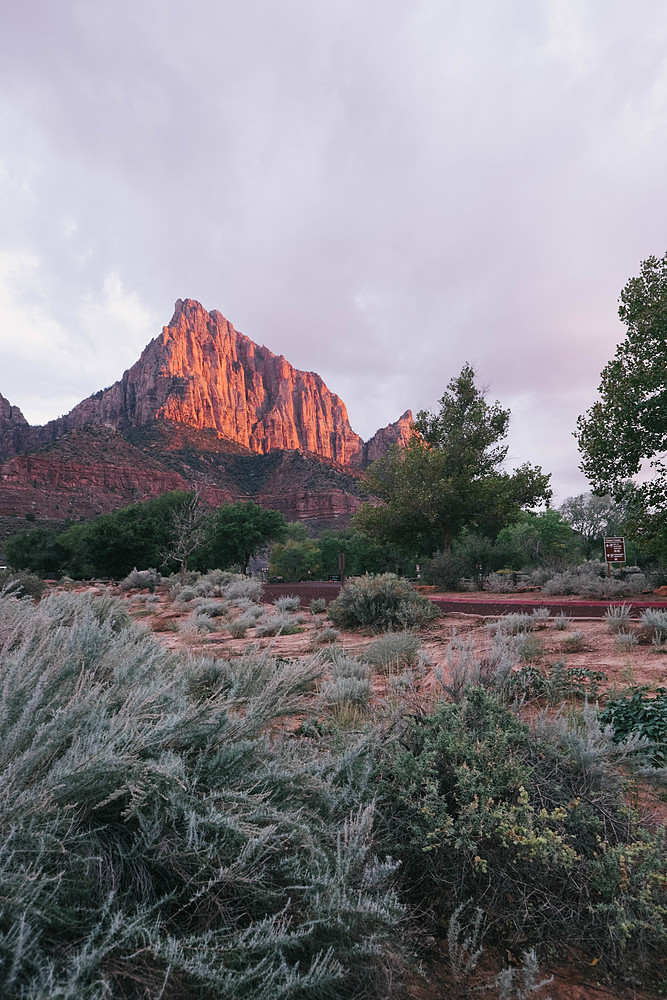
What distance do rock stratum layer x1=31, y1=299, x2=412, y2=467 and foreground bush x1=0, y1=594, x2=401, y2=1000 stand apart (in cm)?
12385

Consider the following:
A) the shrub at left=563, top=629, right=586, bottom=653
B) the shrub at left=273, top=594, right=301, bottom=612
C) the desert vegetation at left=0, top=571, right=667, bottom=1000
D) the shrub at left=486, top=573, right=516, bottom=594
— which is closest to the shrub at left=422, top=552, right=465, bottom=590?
the shrub at left=486, top=573, right=516, bottom=594

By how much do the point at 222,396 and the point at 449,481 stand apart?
142959mm

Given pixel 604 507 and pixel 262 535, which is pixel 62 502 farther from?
pixel 604 507

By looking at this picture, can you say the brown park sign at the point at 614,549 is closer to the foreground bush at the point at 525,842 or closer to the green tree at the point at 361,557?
the foreground bush at the point at 525,842

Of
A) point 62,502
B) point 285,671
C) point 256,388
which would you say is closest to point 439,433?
point 285,671

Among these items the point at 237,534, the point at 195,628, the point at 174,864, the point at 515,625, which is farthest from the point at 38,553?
the point at 174,864

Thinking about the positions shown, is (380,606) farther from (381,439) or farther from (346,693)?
(381,439)

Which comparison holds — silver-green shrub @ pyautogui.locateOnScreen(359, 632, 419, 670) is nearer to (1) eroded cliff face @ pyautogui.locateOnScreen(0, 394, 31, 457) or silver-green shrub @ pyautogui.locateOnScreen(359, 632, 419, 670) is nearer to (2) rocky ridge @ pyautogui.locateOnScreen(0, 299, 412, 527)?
(2) rocky ridge @ pyautogui.locateOnScreen(0, 299, 412, 527)

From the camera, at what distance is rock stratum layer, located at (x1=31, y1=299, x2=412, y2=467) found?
142 m

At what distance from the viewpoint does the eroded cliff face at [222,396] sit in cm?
14250

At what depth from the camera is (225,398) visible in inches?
6211

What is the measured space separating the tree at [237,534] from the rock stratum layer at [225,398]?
7923 cm

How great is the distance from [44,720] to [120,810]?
0.53m

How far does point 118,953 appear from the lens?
1.37 metres
